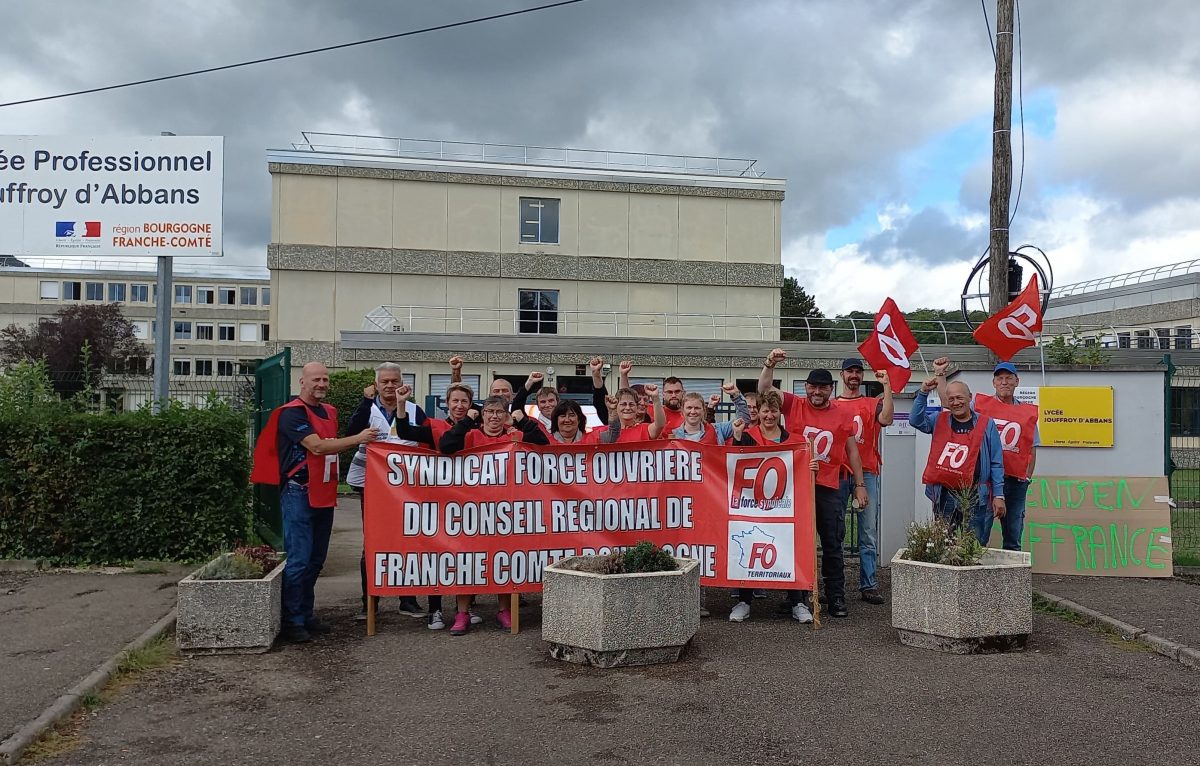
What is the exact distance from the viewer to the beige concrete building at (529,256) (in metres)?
35.2

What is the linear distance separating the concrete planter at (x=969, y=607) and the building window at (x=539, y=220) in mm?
31380

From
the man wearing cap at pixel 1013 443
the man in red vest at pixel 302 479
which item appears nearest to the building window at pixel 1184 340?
the man wearing cap at pixel 1013 443

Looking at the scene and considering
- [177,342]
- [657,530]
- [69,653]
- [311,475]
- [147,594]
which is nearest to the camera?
[69,653]

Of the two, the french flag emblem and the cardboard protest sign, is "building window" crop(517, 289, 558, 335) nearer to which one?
the french flag emblem

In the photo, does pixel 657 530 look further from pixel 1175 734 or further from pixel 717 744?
pixel 1175 734

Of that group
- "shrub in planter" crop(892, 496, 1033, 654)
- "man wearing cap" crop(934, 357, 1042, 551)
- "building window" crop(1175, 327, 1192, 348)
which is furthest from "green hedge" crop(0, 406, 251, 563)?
"building window" crop(1175, 327, 1192, 348)

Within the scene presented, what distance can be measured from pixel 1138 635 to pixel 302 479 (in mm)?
6283

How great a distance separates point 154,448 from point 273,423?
320 cm

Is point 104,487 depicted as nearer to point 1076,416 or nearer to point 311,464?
point 311,464

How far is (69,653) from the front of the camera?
6.64 m

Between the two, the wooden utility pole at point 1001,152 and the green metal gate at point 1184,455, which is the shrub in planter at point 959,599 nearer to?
the green metal gate at point 1184,455

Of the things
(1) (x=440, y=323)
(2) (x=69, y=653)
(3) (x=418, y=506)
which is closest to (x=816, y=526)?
(3) (x=418, y=506)

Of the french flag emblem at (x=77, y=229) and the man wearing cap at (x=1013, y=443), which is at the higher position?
the french flag emblem at (x=77, y=229)

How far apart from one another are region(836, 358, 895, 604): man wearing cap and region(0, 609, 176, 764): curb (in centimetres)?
562
